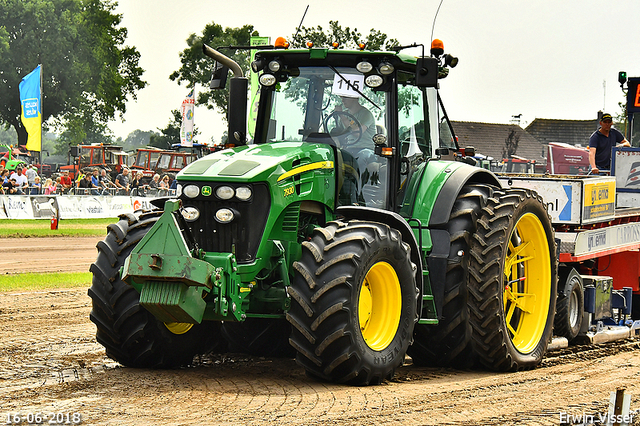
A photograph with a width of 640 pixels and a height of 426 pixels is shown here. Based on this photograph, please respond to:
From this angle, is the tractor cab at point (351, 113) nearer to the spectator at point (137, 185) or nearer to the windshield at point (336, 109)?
the windshield at point (336, 109)

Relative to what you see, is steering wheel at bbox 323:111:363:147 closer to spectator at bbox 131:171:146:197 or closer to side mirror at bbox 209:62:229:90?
side mirror at bbox 209:62:229:90

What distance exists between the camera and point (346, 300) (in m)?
6.21

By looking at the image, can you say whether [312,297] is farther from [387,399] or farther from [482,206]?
[482,206]

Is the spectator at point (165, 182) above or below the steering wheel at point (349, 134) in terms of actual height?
below

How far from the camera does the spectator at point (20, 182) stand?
87.5 feet

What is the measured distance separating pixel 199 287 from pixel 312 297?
2.70ft

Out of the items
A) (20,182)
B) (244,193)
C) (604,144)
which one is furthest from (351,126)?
(20,182)

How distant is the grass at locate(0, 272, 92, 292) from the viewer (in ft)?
44.5

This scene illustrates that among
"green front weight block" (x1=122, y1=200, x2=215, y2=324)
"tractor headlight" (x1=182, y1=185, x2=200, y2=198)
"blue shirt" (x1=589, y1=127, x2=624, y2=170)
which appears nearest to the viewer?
"green front weight block" (x1=122, y1=200, x2=215, y2=324)

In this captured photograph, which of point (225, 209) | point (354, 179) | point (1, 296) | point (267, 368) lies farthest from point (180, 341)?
point (1, 296)

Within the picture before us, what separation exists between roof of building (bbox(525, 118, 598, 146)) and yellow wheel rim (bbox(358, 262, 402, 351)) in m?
64.6

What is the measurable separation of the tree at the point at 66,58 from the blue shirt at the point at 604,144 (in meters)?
52.0

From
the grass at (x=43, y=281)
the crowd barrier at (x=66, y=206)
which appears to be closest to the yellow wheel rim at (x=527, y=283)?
the grass at (x=43, y=281)

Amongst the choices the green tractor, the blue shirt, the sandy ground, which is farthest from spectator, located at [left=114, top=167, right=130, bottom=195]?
the green tractor
